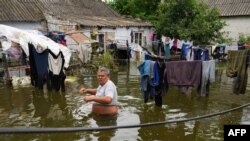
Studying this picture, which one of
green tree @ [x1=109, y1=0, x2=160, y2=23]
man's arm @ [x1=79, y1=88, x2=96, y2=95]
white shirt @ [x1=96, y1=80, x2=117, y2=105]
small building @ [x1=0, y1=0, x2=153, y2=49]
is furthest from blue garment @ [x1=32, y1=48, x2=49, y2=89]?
green tree @ [x1=109, y1=0, x2=160, y2=23]

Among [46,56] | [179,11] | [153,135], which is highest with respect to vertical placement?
[179,11]

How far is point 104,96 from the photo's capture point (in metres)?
8.03

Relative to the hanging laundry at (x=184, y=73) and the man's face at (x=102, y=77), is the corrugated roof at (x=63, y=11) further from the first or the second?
the man's face at (x=102, y=77)

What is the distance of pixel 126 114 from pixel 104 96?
2053 millimetres

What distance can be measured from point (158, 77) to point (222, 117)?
79.5 inches

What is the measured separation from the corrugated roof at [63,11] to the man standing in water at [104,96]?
14135 millimetres

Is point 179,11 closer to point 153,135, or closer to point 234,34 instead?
point 234,34

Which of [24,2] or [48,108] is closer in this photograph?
[48,108]

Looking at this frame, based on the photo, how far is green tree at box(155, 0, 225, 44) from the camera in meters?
23.0

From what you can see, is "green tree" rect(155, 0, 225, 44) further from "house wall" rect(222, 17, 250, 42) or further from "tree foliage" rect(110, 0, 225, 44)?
"house wall" rect(222, 17, 250, 42)

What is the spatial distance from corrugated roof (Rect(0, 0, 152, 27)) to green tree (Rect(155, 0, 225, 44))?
120 inches

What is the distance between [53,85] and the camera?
11500 mm

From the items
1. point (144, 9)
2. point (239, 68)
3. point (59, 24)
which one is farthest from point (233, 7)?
point (239, 68)

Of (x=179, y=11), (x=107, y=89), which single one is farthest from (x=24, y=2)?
(x=107, y=89)
